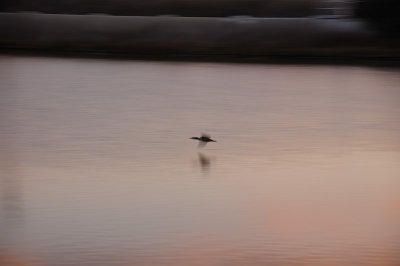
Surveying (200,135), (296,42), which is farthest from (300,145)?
(296,42)

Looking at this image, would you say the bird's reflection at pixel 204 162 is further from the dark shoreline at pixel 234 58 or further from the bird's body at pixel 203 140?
the dark shoreline at pixel 234 58

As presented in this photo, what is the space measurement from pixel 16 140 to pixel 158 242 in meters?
1.57

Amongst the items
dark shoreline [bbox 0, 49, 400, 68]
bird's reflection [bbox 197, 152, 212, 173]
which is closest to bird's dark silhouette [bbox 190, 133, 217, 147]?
bird's reflection [bbox 197, 152, 212, 173]

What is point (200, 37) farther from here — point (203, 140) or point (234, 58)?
point (203, 140)

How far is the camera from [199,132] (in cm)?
423

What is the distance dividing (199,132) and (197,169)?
67cm

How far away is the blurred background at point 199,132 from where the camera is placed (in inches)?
108

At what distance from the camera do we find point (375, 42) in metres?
6.93

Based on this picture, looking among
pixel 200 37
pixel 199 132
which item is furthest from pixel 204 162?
pixel 200 37

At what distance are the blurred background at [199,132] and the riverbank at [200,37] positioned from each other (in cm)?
1

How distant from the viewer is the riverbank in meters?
6.94

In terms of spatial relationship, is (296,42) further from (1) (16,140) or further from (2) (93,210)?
(2) (93,210)

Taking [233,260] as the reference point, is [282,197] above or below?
above

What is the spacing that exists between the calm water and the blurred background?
0.01m
